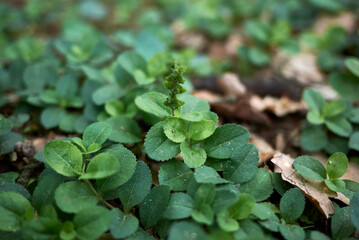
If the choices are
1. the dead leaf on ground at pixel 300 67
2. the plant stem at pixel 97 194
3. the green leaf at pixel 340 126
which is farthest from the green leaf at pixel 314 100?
the plant stem at pixel 97 194

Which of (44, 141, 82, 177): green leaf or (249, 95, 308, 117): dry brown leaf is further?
(249, 95, 308, 117): dry brown leaf

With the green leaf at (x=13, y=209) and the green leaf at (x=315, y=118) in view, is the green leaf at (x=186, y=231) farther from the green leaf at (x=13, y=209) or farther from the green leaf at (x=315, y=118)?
the green leaf at (x=315, y=118)

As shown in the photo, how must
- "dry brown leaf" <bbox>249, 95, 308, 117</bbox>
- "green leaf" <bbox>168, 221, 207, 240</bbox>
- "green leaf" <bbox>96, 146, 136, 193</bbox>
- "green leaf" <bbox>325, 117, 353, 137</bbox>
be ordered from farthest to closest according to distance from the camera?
"dry brown leaf" <bbox>249, 95, 308, 117</bbox> < "green leaf" <bbox>325, 117, 353, 137</bbox> < "green leaf" <bbox>96, 146, 136, 193</bbox> < "green leaf" <bbox>168, 221, 207, 240</bbox>

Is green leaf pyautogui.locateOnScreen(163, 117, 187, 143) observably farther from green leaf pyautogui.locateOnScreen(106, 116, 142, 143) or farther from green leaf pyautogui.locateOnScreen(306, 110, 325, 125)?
green leaf pyautogui.locateOnScreen(306, 110, 325, 125)

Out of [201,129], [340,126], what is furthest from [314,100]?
[201,129]

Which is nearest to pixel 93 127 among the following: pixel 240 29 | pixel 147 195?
A: pixel 147 195

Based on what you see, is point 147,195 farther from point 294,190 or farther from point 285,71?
point 285,71

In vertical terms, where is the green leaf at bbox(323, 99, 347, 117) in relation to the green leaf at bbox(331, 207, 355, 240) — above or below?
above

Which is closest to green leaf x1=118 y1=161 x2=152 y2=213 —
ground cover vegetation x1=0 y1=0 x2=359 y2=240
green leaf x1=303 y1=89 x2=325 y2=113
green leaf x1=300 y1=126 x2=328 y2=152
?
ground cover vegetation x1=0 y1=0 x2=359 y2=240
